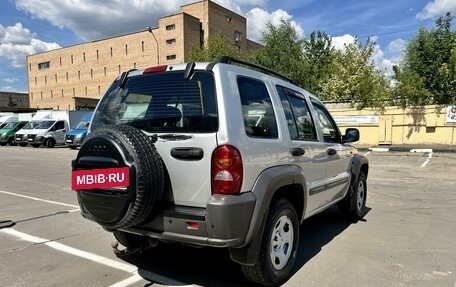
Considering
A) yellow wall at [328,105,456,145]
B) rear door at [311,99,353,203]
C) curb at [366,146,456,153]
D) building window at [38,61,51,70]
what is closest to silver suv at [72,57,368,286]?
rear door at [311,99,353,203]

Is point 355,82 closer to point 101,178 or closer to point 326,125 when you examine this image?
point 326,125

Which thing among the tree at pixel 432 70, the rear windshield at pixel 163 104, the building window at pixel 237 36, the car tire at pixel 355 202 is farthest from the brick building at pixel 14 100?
the rear windshield at pixel 163 104

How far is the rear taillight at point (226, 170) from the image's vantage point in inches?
123

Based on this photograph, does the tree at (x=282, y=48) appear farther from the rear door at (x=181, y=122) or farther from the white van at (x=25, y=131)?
the rear door at (x=181, y=122)

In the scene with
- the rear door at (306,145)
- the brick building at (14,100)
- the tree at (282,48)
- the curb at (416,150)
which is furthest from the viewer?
the brick building at (14,100)

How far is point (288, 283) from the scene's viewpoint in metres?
3.80

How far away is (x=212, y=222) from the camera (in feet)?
10.2

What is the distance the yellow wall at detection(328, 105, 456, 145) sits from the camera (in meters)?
21.2

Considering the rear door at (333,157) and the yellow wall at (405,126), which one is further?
the yellow wall at (405,126)

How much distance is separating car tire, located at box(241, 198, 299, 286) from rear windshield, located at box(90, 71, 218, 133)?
1.07 meters

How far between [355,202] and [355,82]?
21983 millimetres

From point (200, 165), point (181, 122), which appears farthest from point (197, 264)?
point (181, 122)

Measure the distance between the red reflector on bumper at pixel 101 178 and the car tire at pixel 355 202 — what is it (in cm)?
391

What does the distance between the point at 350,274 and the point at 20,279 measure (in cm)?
330
